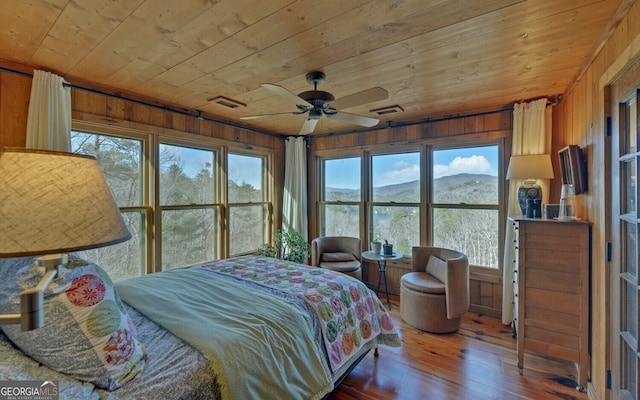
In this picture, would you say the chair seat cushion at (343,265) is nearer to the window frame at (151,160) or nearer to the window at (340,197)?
the window at (340,197)

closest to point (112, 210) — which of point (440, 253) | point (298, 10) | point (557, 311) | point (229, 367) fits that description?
point (229, 367)

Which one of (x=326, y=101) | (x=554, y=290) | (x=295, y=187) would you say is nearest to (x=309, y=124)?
(x=326, y=101)

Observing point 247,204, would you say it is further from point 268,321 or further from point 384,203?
point 268,321

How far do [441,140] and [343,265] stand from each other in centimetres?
214

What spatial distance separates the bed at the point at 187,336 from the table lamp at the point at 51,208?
1.83 feet

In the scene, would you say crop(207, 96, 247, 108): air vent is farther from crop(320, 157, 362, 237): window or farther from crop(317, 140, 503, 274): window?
crop(320, 157, 362, 237): window

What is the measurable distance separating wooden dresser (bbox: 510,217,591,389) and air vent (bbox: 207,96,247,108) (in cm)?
304

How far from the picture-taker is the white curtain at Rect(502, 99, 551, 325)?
9.85ft

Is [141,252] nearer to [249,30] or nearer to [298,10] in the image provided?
[249,30]

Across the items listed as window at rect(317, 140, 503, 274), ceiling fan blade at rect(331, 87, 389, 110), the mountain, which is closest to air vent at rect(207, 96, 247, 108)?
ceiling fan blade at rect(331, 87, 389, 110)

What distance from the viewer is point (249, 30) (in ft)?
5.98

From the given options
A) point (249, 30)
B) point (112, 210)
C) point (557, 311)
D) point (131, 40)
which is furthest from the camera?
point (557, 311)

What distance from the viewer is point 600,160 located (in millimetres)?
1933

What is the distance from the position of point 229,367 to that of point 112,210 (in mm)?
882
